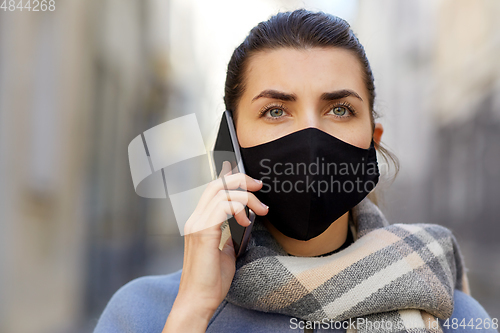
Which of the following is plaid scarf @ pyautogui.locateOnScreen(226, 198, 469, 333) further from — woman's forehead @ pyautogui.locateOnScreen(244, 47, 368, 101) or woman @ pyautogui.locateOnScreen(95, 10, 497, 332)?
woman's forehead @ pyautogui.locateOnScreen(244, 47, 368, 101)

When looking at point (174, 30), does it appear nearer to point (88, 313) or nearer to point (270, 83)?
point (88, 313)

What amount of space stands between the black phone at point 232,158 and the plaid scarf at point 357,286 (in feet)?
0.30

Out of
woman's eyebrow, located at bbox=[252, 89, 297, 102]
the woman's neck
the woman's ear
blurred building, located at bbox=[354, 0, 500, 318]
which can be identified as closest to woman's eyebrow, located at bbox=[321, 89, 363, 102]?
woman's eyebrow, located at bbox=[252, 89, 297, 102]

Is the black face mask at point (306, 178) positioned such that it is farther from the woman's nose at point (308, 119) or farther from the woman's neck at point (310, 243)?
the woman's neck at point (310, 243)

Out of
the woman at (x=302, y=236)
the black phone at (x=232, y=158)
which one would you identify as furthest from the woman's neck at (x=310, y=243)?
the black phone at (x=232, y=158)

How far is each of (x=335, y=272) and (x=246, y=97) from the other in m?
0.82

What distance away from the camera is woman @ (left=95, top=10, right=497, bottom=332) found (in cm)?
133

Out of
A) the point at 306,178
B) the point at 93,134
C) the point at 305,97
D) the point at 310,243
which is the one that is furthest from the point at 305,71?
the point at 93,134

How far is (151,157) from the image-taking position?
153 cm

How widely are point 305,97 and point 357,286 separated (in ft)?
2.47

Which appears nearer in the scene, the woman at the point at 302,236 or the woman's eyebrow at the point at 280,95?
the woman at the point at 302,236

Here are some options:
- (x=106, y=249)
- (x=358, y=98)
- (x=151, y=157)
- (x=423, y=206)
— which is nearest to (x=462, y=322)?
(x=358, y=98)

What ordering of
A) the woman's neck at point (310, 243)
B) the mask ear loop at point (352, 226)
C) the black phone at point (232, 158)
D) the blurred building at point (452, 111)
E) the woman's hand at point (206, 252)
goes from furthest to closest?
the blurred building at point (452, 111) < the mask ear loop at point (352, 226) < the woman's neck at point (310, 243) < the black phone at point (232, 158) < the woman's hand at point (206, 252)

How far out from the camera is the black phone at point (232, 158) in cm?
141
